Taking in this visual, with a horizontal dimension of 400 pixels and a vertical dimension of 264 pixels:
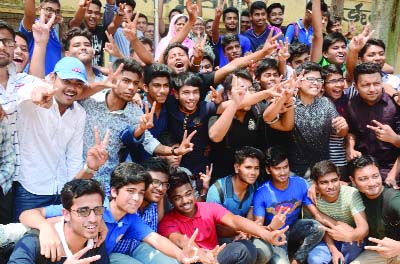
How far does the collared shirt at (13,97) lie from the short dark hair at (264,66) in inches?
91.3

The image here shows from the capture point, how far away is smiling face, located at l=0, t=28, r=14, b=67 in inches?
150

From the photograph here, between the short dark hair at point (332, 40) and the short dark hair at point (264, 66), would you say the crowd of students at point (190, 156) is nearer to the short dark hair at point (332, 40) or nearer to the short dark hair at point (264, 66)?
the short dark hair at point (264, 66)

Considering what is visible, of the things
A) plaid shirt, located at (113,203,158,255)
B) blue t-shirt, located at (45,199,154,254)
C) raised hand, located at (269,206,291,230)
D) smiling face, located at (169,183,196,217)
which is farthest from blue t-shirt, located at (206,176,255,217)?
blue t-shirt, located at (45,199,154,254)

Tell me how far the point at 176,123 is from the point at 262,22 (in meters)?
2.99

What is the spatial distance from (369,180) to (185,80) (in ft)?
6.50

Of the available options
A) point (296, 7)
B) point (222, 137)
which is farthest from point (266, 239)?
point (296, 7)

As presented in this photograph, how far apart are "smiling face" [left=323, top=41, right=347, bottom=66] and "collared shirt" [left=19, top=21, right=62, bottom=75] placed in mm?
3271

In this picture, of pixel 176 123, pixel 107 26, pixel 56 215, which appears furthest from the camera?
pixel 107 26

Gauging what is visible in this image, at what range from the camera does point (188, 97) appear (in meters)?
4.80

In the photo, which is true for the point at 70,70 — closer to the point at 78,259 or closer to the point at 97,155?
the point at 97,155

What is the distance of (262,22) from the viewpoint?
7.20 m

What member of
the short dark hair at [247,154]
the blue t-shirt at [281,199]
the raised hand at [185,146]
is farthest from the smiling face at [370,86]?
the raised hand at [185,146]

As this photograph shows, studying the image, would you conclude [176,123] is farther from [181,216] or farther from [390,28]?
[390,28]

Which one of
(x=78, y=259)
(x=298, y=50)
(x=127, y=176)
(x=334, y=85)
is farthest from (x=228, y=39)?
(x=78, y=259)
